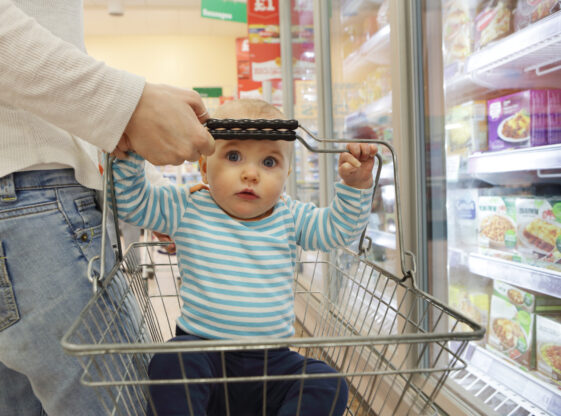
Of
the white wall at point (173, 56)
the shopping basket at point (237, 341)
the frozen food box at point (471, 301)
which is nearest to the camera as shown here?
the shopping basket at point (237, 341)

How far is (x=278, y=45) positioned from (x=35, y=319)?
2.97 m

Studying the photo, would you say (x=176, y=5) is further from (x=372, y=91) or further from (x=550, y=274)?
(x=550, y=274)

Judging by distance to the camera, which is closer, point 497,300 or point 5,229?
point 5,229

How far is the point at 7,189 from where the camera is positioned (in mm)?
684

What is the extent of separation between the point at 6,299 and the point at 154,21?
23.1 feet

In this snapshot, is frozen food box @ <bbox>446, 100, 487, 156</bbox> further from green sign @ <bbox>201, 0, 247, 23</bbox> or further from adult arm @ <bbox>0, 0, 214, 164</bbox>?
green sign @ <bbox>201, 0, 247, 23</bbox>

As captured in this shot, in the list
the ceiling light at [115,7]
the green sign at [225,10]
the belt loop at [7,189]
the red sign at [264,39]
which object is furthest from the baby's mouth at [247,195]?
the ceiling light at [115,7]

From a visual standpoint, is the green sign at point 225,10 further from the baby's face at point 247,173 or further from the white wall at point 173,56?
the white wall at point 173,56

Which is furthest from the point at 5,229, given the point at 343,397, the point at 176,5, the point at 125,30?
the point at 125,30

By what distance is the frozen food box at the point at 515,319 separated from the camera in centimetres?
137

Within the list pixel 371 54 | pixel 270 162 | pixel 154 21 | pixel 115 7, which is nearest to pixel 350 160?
pixel 270 162

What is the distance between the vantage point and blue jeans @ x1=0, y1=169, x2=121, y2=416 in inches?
27.0

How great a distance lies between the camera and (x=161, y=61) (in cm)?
766

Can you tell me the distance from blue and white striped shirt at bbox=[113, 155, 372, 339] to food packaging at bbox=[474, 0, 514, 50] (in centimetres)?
84
